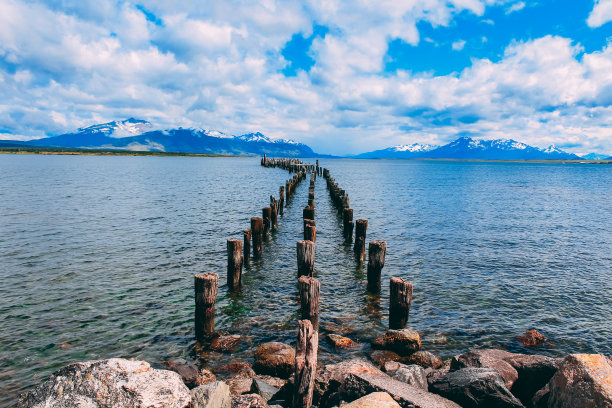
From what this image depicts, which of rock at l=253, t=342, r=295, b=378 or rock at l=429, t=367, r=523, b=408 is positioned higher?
rock at l=429, t=367, r=523, b=408

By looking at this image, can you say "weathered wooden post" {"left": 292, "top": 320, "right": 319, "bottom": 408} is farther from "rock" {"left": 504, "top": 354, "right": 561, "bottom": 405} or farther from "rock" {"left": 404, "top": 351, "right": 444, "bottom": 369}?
"rock" {"left": 504, "top": 354, "right": 561, "bottom": 405}

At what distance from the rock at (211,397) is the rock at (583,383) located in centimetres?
539

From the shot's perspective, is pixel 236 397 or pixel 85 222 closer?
pixel 236 397

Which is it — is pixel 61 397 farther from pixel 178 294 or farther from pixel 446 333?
pixel 446 333

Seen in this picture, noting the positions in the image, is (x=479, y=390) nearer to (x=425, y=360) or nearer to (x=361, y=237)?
(x=425, y=360)

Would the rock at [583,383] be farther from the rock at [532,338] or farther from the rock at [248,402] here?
the rock at [532,338]

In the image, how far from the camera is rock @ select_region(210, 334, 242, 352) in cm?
951

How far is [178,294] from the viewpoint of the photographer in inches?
508

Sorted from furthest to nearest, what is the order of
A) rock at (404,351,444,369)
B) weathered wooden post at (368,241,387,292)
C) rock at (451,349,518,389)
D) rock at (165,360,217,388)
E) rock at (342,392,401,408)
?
weathered wooden post at (368,241,387,292), rock at (404,351,444,369), rock at (165,360,217,388), rock at (451,349,518,389), rock at (342,392,401,408)

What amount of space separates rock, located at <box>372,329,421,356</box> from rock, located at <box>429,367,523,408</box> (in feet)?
8.15

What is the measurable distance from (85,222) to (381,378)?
2510 cm

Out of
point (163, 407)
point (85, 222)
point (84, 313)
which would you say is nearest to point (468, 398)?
point (163, 407)

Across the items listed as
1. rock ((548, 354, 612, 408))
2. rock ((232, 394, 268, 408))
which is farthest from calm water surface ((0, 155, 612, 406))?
rock ((548, 354, 612, 408))

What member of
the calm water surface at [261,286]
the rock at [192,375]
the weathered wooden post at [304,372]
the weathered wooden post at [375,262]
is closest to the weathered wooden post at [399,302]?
the calm water surface at [261,286]
